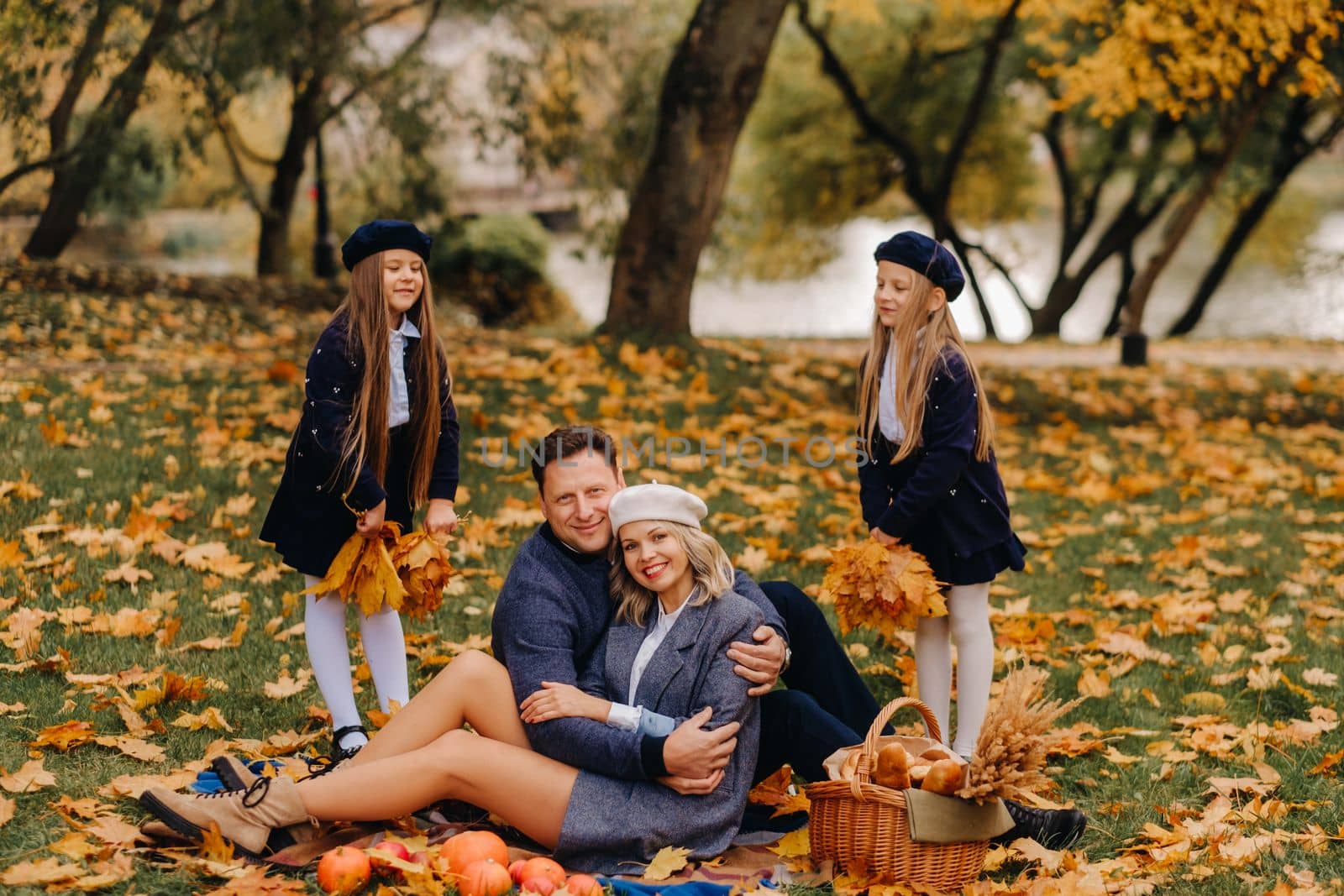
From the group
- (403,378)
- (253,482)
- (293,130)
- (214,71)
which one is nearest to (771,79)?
(293,130)

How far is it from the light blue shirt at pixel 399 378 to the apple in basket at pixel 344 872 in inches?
50.5

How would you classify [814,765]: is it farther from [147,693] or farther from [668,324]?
[668,324]

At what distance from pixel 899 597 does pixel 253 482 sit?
12.6 ft

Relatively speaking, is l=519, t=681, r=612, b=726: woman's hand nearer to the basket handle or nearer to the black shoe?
the basket handle

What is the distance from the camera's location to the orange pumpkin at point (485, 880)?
2984mm

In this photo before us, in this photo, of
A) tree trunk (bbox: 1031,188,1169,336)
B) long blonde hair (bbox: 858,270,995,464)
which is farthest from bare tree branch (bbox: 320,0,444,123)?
long blonde hair (bbox: 858,270,995,464)

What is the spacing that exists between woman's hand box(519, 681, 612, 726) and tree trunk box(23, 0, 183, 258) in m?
9.05

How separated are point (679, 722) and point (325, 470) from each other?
1284 millimetres

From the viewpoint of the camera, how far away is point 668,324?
1002 centimetres

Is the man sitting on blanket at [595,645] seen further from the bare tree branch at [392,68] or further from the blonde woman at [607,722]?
the bare tree branch at [392,68]

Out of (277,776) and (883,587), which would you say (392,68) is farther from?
(277,776)

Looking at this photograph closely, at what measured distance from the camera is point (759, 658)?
3.33 m

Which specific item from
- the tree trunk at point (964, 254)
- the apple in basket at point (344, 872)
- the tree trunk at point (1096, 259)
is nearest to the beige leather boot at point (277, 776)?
the apple in basket at point (344, 872)

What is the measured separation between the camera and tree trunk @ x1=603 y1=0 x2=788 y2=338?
9.56 metres
